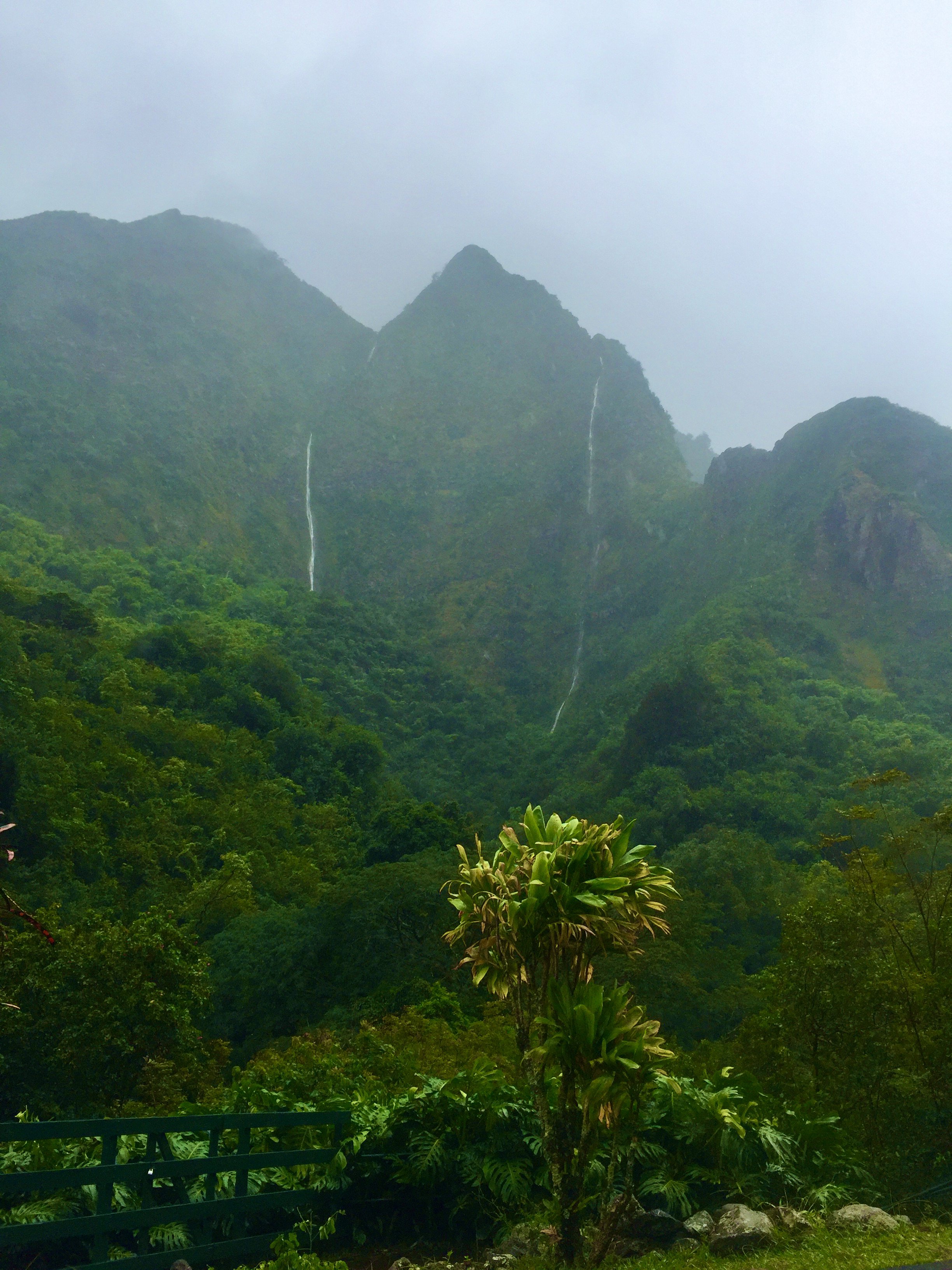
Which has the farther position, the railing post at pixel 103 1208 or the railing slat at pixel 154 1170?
the railing post at pixel 103 1208

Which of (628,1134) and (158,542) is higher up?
(158,542)

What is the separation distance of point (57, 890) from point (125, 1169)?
71.8 ft

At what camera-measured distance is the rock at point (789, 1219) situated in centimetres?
687

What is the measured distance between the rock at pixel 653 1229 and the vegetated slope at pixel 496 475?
244 ft

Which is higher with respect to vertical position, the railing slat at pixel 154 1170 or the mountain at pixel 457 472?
the mountain at pixel 457 472

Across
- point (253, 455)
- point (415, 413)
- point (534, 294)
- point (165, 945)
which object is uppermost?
point (534, 294)

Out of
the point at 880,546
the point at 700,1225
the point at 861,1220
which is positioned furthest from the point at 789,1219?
the point at 880,546

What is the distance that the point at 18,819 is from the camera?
26.8 metres

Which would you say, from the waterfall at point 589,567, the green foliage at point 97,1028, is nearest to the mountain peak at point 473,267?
the waterfall at point 589,567

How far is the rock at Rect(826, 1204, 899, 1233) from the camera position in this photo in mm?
6820

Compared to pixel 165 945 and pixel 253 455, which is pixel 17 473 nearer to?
pixel 253 455

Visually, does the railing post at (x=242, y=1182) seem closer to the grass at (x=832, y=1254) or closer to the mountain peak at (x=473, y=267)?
the grass at (x=832, y=1254)

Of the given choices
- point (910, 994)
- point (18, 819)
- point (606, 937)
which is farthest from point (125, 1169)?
point (18, 819)

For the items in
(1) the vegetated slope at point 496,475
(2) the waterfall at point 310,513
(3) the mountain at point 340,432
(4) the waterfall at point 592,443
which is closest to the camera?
(3) the mountain at point 340,432
